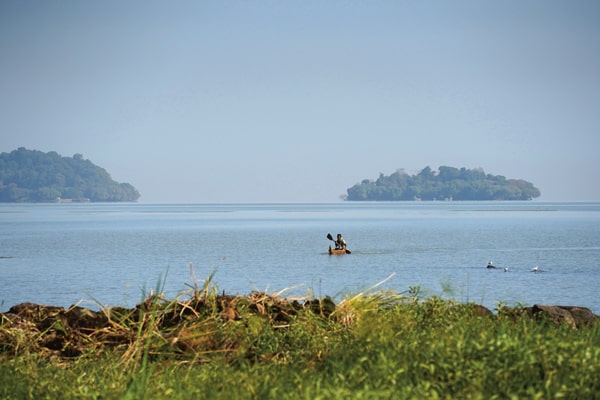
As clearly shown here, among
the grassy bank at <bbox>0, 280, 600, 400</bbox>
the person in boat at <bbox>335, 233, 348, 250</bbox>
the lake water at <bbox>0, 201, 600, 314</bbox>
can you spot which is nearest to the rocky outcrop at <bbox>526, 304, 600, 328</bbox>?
the grassy bank at <bbox>0, 280, 600, 400</bbox>

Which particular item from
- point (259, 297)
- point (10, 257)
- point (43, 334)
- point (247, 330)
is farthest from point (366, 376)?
point (10, 257)

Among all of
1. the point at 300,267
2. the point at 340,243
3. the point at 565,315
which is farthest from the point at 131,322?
the point at 340,243

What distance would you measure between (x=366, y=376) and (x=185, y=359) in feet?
9.46

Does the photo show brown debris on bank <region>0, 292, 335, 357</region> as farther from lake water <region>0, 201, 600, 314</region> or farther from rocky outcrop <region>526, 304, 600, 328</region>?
rocky outcrop <region>526, 304, 600, 328</region>

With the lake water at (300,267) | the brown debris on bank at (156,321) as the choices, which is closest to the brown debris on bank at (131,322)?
the brown debris on bank at (156,321)

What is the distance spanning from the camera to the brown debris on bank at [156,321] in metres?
10.0

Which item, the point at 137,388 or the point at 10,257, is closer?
the point at 137,388

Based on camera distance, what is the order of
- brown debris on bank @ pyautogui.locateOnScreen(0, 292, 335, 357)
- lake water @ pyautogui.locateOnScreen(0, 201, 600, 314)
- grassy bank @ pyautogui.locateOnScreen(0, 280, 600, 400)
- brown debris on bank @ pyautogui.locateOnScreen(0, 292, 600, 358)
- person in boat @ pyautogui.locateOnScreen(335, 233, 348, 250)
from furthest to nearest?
person in boat @ pyautogui.locateOnScreen(335, 233, 348, 250), lake water @ pyautogui.locateOnScreen(0, 201, 600, 314), brown debris on bank @ pyautogui.locateOnScreen(0, 292, 335, 357), brown debris on bank @ pyautogui.locateOnScreen(0, 292, 600, 358), grassy bank @ pyautogui.locateOnScreen(0, 280, 600, 400)

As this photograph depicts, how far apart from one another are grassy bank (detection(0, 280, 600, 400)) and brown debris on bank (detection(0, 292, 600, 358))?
0.02 metres

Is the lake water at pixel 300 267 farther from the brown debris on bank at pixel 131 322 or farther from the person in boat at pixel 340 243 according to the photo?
the brown debris on bank at pixel 131 322

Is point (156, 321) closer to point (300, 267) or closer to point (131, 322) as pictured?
point (131, 322)

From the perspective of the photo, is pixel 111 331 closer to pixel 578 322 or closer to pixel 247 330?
pixel 247 330

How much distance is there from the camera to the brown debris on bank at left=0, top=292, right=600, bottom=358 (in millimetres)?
10031

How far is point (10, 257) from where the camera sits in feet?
190
